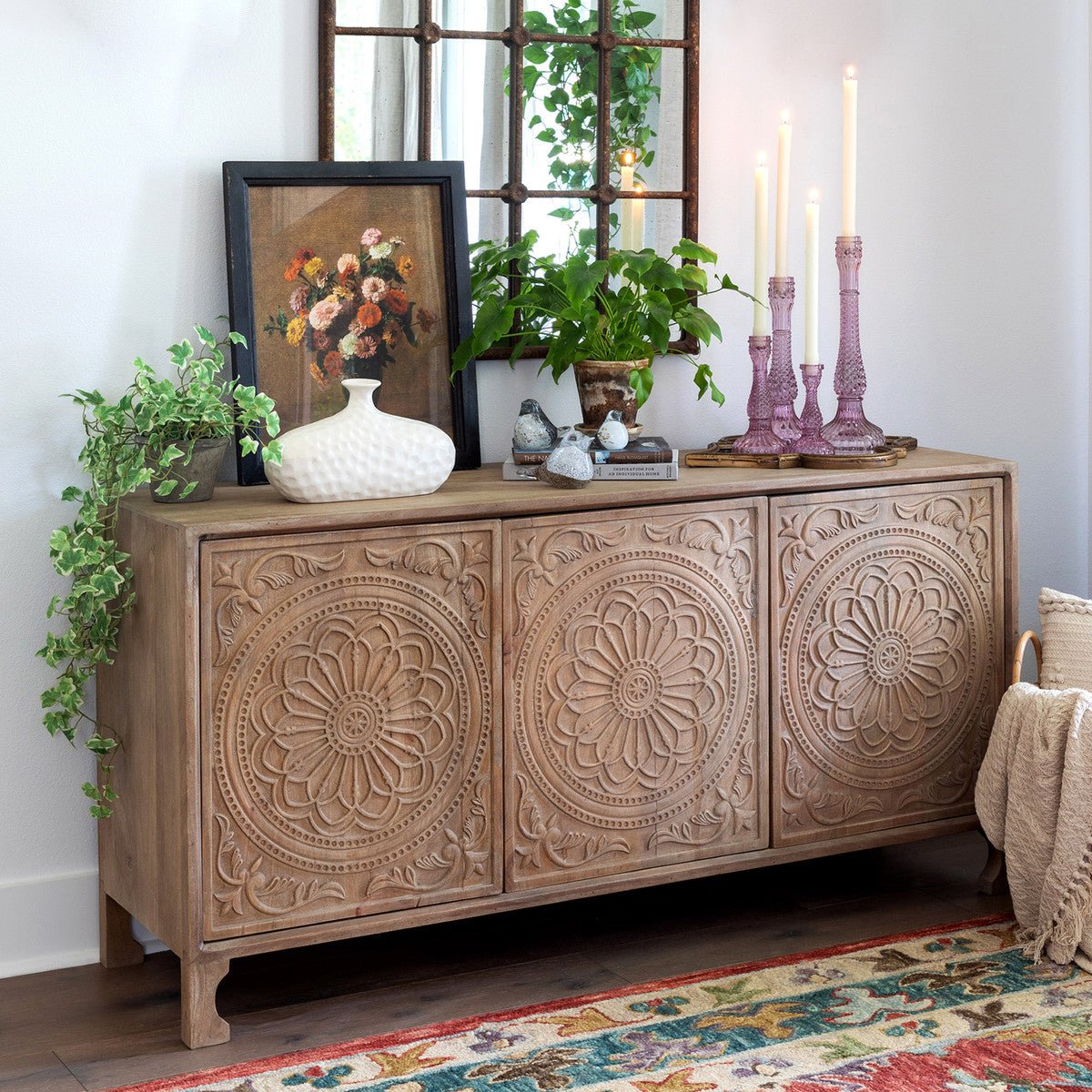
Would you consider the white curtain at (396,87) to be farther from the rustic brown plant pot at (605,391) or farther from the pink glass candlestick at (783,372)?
the pink glass candlestick at (783,372)

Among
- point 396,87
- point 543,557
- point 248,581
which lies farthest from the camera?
point 396,87

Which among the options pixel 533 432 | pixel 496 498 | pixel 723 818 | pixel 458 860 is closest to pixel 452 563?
pixel 496 498

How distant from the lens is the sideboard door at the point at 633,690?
231 cm

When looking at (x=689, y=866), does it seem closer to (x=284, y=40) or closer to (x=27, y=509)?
(x=27, y=509)

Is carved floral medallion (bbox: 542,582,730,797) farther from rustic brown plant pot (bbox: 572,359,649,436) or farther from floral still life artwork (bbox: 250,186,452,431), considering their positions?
floral still life artwork (bbox: 250,186,452,431)

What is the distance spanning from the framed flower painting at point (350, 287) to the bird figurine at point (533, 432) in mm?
123

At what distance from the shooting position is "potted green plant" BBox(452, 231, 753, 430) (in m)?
2.50

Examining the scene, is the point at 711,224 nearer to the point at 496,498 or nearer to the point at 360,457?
the point at 496,498

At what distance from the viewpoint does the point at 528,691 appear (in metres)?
2.31

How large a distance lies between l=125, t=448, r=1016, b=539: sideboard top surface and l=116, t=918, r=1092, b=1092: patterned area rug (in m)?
0.77

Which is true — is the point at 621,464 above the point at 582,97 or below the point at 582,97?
below

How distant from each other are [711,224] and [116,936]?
1.70m

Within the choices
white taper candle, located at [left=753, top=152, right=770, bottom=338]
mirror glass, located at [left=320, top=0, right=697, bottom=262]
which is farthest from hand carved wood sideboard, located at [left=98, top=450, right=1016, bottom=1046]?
mirror glass, located at [left=320, top=0, right=697, bottom=262]

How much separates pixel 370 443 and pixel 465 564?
0.77 ft
